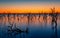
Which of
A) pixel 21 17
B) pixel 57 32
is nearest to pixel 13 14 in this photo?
pixel 21 17

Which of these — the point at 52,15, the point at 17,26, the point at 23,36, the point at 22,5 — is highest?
the point at 22,5

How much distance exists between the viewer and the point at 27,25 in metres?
1.87

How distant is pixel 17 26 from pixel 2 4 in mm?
327

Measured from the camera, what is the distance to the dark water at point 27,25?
1.86 metres

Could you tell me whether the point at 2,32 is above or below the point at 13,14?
below

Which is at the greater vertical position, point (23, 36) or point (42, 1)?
point (42, 1)

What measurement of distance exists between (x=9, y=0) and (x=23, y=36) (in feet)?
1.56

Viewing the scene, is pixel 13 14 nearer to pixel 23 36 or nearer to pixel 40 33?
pixel 23 36

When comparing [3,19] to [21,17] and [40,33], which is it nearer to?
[21,17]

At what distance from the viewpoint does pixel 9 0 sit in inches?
73.0

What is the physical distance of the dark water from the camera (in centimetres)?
186

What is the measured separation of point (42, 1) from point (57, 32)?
0.43 m

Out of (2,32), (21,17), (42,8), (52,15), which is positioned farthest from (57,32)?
(2,32)

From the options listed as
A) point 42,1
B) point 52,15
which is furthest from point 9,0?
point 52,15
